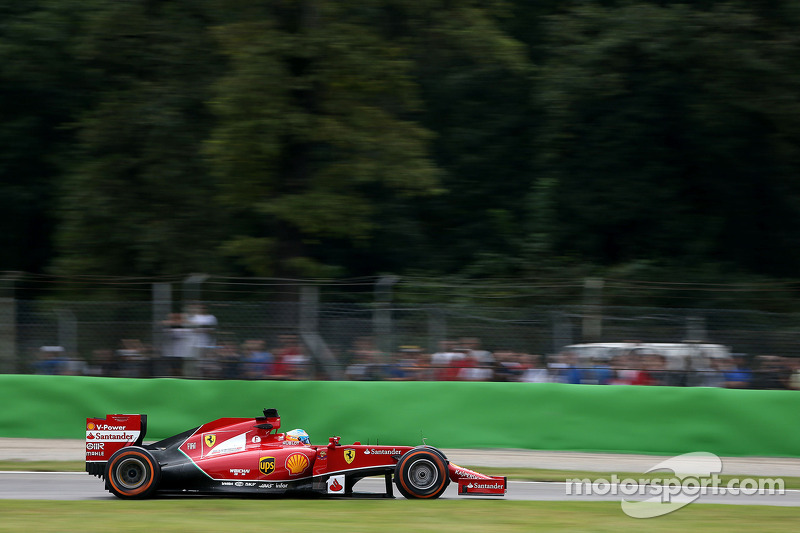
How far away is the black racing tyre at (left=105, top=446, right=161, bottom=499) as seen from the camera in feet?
28.5

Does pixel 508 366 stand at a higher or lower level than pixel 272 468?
higher

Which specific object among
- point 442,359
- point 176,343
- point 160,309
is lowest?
point 442,359

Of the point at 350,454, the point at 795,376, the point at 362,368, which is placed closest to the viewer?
the point at 350,454

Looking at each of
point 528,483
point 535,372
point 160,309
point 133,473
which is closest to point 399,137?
point 160,309

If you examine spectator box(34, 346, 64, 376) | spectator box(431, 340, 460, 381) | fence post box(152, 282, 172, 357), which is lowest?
spectator box(431, 340, 460, 381)

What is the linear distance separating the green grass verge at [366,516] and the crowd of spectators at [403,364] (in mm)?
3280

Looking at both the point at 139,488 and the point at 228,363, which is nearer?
the point at 139,488

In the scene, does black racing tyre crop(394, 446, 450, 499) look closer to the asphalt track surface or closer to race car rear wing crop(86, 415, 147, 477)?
the asphalt track surface

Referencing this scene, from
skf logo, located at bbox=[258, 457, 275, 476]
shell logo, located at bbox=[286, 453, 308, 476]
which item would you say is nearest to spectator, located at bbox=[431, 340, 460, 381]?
shell logo, located at bbox=[286, 453, 308, 476]

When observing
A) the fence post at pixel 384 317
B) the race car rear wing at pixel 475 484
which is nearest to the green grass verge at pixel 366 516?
the race car rear wing at pixel 475 484

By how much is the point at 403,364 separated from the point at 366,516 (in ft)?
15.2

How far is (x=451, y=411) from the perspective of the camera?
39.7 feet

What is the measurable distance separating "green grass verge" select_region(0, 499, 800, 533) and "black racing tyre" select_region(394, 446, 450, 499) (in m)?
0.14

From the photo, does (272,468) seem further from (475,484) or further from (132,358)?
(132,358)
